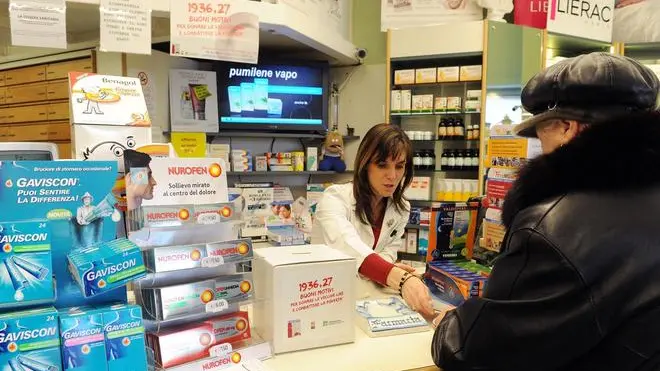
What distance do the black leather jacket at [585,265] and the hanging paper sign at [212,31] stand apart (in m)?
2.23

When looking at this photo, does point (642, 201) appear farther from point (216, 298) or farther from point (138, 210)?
point (138, 210)

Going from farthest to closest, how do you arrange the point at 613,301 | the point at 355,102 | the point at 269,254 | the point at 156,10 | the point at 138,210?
1. the point at 355,102
2. the point at 156,10
3. the point at 269,254
4. the point at 138,210
5. the point at 613,301

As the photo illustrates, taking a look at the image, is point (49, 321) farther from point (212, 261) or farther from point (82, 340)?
point (212, 261)

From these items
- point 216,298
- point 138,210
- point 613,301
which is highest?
point 138,210

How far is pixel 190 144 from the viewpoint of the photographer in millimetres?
4250

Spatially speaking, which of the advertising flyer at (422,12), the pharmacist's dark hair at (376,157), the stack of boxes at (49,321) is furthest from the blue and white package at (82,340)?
the advertising flyer at (422,12)

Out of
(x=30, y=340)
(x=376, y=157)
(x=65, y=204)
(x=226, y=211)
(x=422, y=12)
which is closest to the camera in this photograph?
(x=30, y=340)

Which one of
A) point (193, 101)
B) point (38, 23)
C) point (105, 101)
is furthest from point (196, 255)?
point (193, 101)

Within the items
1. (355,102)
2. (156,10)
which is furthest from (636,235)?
(355,102)

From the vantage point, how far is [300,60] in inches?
187

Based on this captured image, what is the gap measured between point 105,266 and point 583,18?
4861mm

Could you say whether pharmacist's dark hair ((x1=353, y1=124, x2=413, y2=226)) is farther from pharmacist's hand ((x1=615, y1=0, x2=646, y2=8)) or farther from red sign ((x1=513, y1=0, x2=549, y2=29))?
pharmacist's hand ((x1=615, y1=0, x2=646, y2=8))

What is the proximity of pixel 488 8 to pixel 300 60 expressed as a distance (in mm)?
1840

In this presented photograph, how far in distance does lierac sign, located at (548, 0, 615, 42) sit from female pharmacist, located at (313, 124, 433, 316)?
9.57ft
